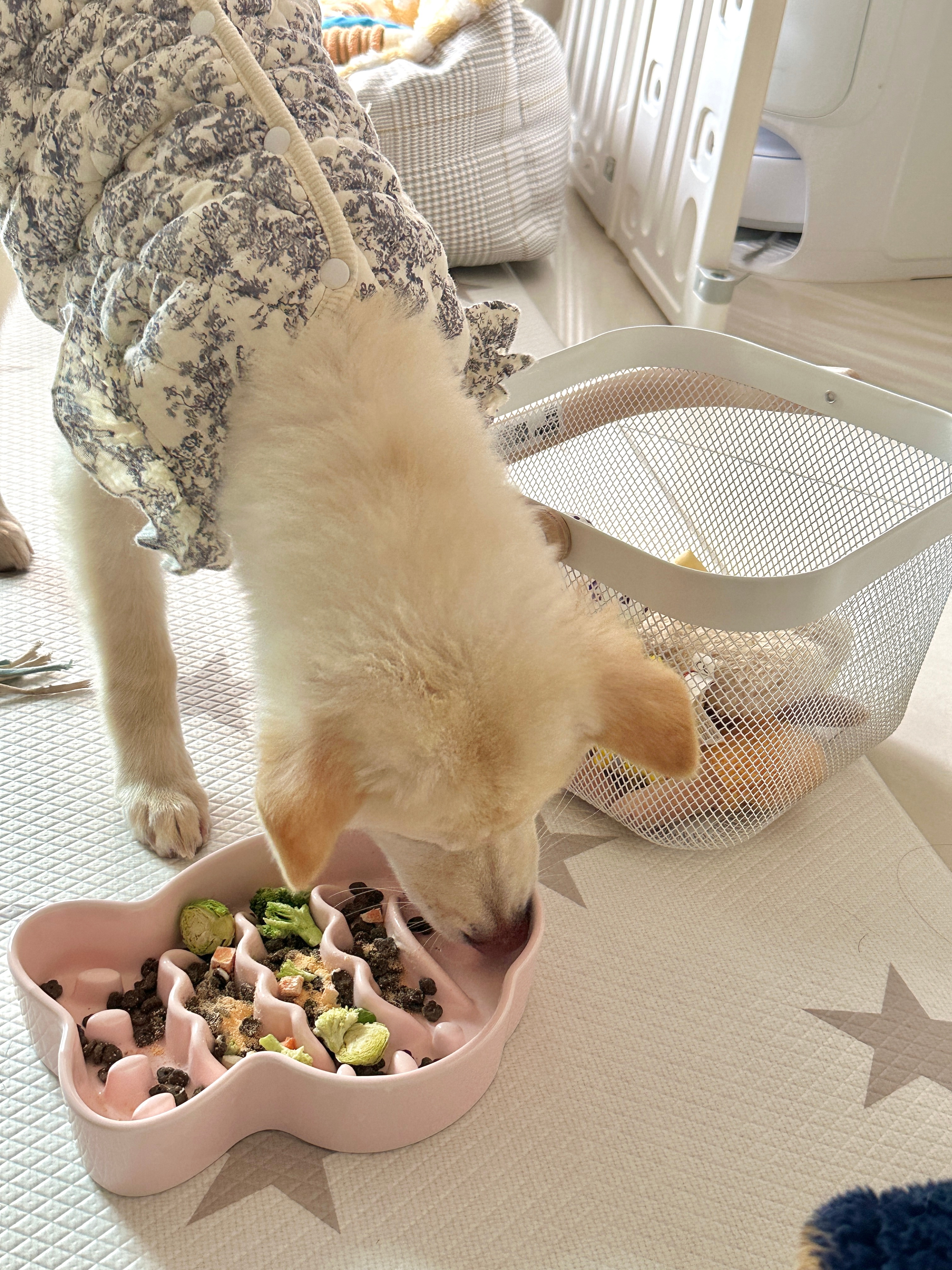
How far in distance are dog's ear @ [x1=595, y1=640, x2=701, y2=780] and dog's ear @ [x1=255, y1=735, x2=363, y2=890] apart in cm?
24

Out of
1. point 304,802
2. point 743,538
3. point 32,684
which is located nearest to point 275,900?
point 304,802

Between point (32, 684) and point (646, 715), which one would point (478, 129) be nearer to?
point (32, 684)

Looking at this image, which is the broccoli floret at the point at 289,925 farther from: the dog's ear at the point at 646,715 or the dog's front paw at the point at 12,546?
the dog's front paw at the point at 12,546

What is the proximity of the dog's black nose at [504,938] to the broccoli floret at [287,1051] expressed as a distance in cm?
20

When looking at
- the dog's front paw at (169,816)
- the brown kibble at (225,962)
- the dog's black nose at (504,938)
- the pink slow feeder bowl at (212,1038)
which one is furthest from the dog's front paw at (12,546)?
the dog's black nose at (504,938)

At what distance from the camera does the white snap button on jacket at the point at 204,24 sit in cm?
108

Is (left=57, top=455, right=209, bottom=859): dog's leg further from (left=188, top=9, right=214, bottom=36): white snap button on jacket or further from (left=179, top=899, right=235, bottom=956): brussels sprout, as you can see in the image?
(left=188, top=9, right=214, bottom=36): white snap button on jacket

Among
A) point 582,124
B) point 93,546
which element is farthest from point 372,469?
point 582,124

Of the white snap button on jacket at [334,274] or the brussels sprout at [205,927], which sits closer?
the white snap button on jacket at [334,274]

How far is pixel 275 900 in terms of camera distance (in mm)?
1257

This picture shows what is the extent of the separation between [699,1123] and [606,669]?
51 centimetres

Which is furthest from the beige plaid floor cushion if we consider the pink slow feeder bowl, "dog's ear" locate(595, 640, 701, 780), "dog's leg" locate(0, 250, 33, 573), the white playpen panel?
"dog's ear" locate(595, 640, 701, 780)

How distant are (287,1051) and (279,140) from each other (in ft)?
2.90

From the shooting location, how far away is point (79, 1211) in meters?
1.02
